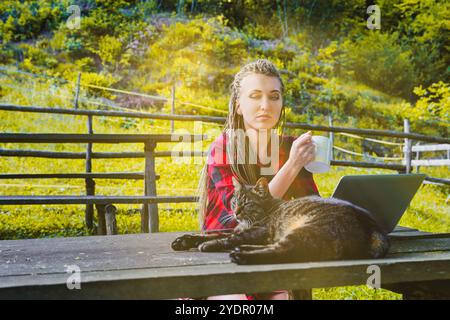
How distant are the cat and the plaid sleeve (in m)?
0.21

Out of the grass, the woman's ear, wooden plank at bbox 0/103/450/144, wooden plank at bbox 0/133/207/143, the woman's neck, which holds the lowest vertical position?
the grass

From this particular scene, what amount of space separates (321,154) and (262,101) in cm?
28

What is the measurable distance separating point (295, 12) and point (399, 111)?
2823 millimetres

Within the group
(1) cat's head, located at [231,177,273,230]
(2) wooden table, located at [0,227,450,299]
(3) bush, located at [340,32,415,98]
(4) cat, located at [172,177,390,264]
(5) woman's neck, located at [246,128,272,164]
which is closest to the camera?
(2) wooden table, located at [0,227,450,299]

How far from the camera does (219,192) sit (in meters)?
1.32

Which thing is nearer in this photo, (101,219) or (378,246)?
(378,246)

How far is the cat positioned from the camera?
83cm

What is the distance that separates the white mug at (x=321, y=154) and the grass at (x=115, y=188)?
1.41m

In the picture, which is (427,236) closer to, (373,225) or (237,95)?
(373,225)

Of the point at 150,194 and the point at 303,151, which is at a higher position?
the point at 303,151

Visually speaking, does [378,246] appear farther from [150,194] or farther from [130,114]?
[130,114]

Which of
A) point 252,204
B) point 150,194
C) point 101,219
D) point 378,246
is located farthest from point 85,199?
point 378,246

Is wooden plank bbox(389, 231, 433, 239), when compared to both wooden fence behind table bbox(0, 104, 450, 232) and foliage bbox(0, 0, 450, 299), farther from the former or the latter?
foliage bbox(0, 0, 450, 299)

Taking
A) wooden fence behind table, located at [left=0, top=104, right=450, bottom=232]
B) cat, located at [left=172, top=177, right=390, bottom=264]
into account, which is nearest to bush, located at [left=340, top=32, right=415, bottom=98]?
wooden fence behind table, located at [left=0, top=104, right=450, bottom=232]
